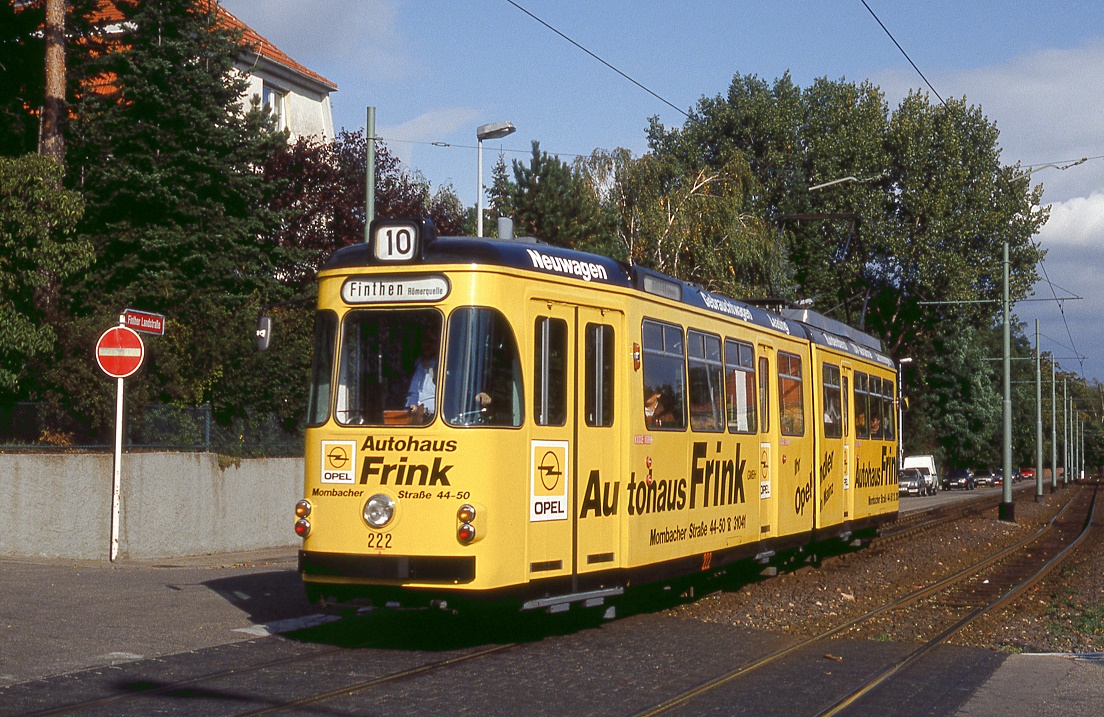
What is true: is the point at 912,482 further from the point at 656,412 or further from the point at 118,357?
the point at 656,412

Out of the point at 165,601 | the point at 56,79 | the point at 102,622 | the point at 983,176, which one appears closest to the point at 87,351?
the point at 56,79

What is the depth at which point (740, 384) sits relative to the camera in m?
14.9

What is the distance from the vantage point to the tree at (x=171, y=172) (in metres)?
24.3

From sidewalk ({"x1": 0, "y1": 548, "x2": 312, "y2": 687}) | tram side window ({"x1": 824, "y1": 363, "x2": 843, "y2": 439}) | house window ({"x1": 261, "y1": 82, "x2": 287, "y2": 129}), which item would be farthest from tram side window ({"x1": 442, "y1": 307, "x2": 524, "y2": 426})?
house window ({"x1": 261, "y1": 82, "x2": 287, "y2": 129})

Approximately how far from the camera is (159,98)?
24609mm

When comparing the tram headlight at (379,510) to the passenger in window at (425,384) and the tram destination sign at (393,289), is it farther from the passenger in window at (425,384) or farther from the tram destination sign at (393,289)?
the tram destination sign at (393,289)

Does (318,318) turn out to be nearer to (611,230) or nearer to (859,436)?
(859,436)

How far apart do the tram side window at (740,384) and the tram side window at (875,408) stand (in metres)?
6.86

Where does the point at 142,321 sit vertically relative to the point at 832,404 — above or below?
above

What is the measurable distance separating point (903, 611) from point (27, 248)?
13.0 meters

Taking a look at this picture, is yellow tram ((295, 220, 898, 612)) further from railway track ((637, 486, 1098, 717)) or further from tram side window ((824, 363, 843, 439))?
tram side window ((824, 363, 843, 439))

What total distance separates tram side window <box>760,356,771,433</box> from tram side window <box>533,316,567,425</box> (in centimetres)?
501

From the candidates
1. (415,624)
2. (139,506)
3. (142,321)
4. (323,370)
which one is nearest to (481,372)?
(323,370)

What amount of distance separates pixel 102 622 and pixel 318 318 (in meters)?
3.45
